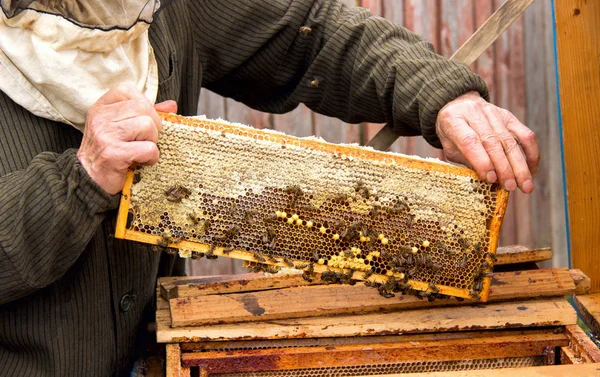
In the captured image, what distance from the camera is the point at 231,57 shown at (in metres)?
3.07

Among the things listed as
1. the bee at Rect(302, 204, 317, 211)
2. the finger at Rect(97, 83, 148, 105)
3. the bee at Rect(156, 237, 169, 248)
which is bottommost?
the bee at Rect(156, 237, 169, 248)

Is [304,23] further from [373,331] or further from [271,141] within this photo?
[373,331]

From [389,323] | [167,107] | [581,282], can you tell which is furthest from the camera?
[581,282]

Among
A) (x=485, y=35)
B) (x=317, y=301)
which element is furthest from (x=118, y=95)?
(x=485, y=35)

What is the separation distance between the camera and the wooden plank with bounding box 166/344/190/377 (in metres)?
2.05

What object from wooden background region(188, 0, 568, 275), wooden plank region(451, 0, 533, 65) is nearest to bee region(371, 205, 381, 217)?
wooden plank region(451, 0, 533, 65)

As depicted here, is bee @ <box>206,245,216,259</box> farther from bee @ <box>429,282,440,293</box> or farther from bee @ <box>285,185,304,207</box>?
bee @ <box>429,282,440,293</box>

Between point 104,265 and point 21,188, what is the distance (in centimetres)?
49

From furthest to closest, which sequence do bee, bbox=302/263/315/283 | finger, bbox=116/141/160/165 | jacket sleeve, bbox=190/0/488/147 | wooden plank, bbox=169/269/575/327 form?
jacket sleeve, bbox=190/0/488/147 → wooden plank, bbox=169/269/575/327 → bee, bbox=302/263/315/283 → finger, bbox=116/141/160/165

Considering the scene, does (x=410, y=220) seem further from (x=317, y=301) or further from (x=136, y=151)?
(x=136, y=151)

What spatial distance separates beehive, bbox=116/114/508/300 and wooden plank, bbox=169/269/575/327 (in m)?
0.16

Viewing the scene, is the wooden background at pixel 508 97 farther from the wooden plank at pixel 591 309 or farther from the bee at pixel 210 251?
the bee at pixel 210 251

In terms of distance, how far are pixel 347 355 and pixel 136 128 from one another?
3.03ft

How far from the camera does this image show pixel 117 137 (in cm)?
195
